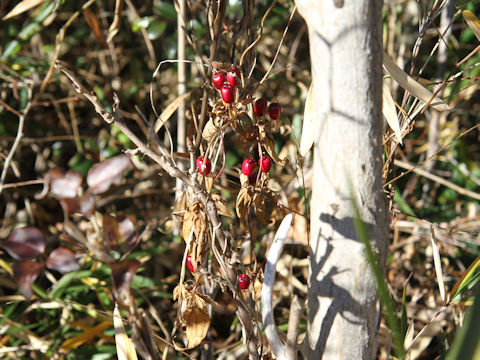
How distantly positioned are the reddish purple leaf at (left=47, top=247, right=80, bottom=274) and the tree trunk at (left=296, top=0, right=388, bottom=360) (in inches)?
18.1

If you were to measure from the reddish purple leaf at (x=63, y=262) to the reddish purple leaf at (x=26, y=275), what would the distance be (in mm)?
23

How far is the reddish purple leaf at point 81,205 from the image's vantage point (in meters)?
0.76

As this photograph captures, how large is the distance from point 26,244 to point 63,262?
0.07 meters

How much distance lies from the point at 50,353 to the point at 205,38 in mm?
777

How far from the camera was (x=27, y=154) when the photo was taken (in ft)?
4.55

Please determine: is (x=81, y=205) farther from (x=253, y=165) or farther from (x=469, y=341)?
(x=469, y=341)

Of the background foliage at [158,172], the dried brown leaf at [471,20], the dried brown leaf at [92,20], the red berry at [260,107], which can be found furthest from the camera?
the dried brown leaf at [92,20]

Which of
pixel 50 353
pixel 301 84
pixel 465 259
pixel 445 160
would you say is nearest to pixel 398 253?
pixel 465 259

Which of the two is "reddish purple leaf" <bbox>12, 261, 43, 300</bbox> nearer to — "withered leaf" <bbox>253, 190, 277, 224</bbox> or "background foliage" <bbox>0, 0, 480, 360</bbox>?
"background foliage" <bbox>0, 0, 480, 360</bbox>

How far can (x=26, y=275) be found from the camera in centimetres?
82

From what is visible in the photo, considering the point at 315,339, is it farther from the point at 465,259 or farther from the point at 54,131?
the point at 54,131

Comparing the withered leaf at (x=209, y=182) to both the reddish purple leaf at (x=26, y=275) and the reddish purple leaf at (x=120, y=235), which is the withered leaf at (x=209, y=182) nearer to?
the reddish purple leaf at (x=120, y=235)

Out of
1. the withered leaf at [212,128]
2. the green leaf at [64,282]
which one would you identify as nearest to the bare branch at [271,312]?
the withered leaf at [212,128]

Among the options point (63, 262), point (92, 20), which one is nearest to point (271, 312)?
point (63, 262)
